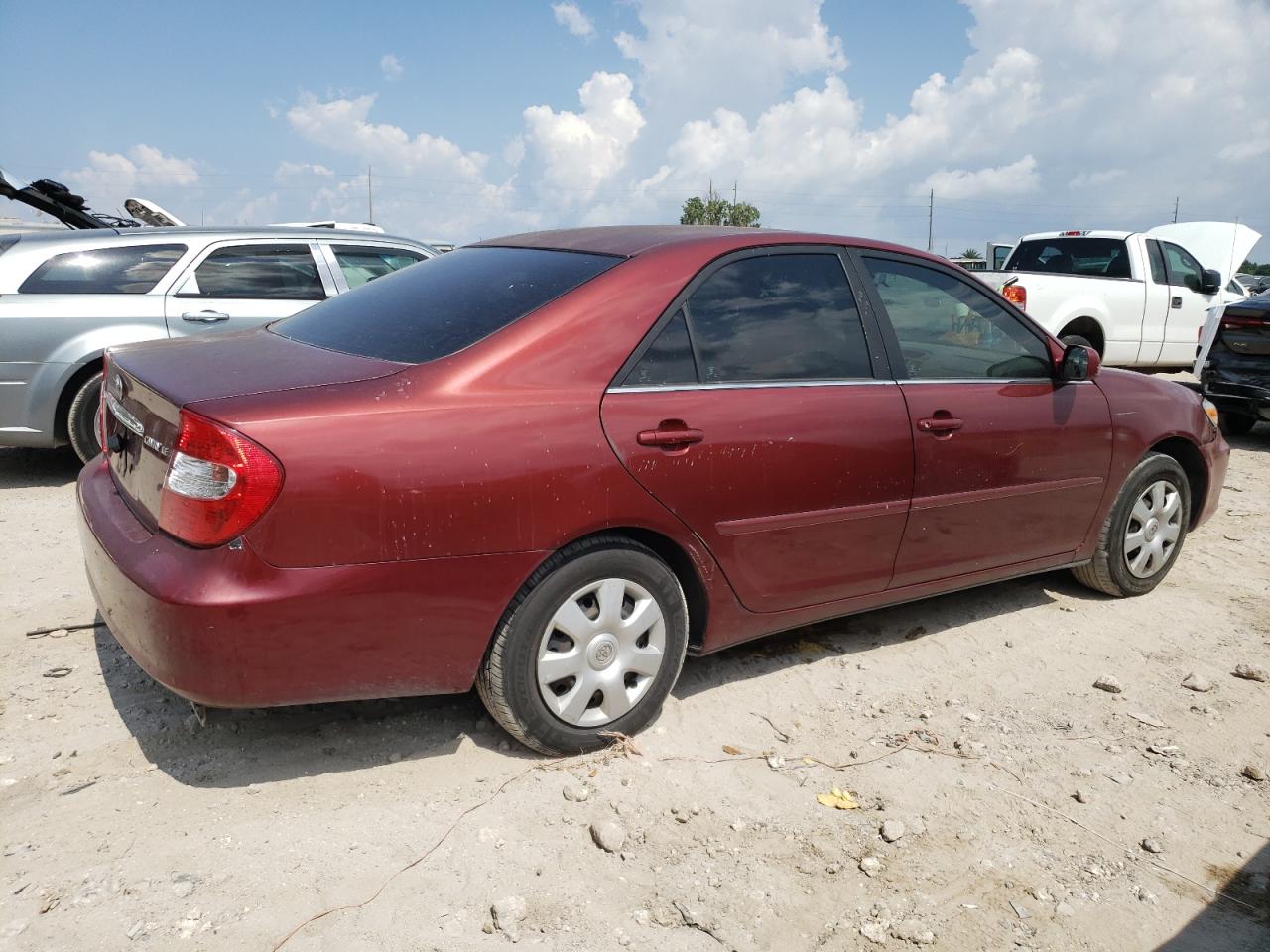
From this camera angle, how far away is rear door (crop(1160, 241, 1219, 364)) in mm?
11281

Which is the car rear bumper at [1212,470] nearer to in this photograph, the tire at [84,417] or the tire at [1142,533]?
the tire at [1142,533]

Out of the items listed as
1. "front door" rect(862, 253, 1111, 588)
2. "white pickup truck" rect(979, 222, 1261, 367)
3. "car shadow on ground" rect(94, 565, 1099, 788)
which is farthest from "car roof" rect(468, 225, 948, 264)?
"white pickup truck" rect(979, 222, 1261, 367)

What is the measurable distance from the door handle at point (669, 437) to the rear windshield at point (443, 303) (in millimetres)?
516

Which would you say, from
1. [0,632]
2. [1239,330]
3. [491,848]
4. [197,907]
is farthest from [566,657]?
[1239,330]

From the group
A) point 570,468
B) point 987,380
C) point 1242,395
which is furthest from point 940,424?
point 1242,395

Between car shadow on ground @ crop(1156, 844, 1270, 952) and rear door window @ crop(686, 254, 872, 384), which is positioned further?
rear door window @ crop(686, 254, 872, 384)

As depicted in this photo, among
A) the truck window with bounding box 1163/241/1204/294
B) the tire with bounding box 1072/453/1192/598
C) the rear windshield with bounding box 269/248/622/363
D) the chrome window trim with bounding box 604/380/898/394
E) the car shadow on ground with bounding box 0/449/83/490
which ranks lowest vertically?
the car shadow on ground with bounding box 0/449/83/490

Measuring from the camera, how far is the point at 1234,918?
2.61m

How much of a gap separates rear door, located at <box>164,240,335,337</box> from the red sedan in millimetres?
3221

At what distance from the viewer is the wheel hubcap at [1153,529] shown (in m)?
4.75

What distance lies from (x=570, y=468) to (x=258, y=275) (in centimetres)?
477

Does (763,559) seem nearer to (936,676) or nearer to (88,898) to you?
(936,676)

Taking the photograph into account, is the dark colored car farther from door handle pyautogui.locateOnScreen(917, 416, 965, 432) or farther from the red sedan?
door handle pyautogui.locateOnScreen(917, 416, 965, 432)

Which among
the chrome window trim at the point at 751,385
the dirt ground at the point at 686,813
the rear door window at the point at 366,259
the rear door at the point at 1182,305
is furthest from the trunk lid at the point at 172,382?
the rear door at the point at 1182,305
